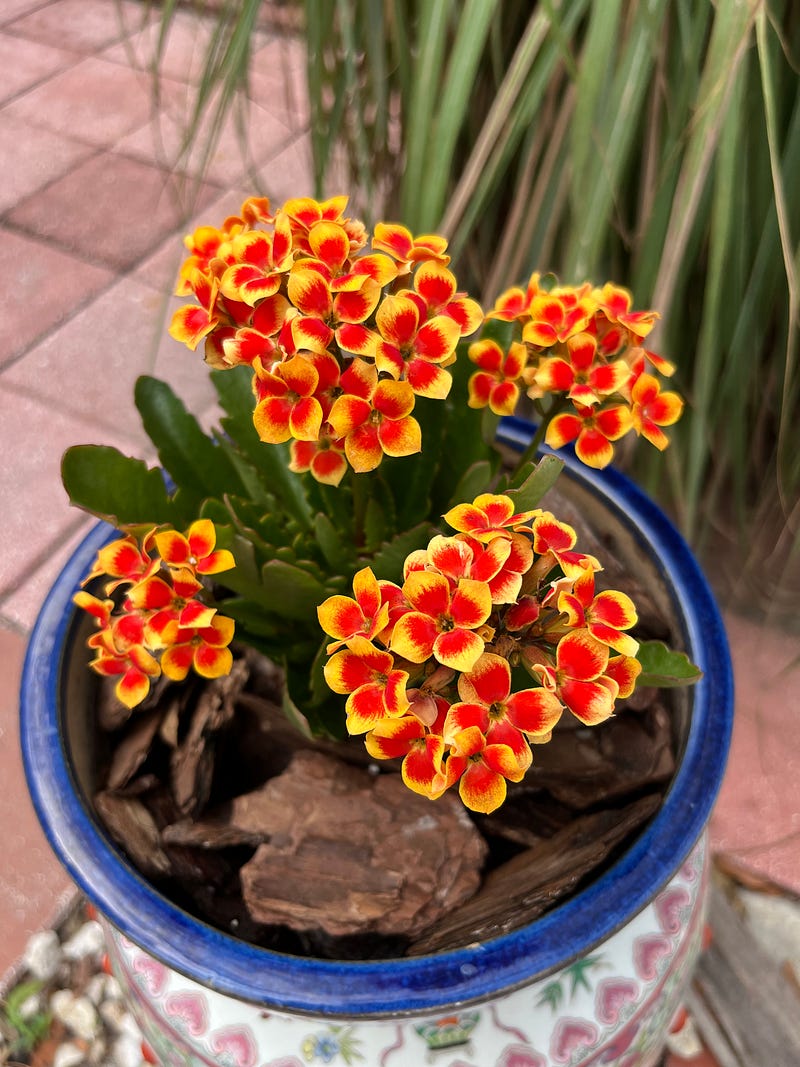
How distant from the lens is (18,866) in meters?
0.96

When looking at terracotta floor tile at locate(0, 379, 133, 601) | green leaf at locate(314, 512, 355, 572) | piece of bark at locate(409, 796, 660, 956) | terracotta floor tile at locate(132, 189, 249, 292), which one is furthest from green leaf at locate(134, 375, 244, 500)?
terracotta floor tile at locate(132, 189, 249, 292)

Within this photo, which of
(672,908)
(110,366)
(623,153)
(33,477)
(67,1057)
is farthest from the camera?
(110,366)

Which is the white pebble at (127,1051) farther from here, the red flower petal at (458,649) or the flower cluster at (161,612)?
the red flower petal at (458,649)

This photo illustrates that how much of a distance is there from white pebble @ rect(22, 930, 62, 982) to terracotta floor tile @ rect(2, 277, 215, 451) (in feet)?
2.12

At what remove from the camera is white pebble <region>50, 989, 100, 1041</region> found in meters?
0.86

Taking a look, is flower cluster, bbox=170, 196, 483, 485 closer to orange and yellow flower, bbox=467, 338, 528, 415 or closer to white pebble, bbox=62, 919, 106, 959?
orange and yellow flower, bbox=467, 338, 528, 415

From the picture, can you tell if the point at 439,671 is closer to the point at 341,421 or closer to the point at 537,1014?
the point at 341,421

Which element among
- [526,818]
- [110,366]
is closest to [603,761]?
[526,818]

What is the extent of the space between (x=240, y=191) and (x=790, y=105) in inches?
44.7

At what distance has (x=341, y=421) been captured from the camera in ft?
1.34

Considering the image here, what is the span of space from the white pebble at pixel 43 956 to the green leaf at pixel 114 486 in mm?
548

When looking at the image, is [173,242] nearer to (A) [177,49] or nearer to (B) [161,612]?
(A) [177,49]

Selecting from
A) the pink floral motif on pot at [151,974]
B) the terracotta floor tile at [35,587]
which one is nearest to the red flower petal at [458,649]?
the pink floral motif on pot at [151,974]

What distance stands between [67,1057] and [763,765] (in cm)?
76
